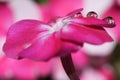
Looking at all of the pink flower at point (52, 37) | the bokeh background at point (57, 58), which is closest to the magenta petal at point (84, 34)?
the pink flower at point (52, 37)

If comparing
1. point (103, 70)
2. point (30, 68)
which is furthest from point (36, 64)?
point (103, 70)

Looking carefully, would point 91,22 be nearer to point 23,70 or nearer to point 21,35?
point 21,35

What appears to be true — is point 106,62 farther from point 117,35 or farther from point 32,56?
point 32,56

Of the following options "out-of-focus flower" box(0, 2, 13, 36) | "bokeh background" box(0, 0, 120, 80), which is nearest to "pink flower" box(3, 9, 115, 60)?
"bokeh background" box(0, 0, 120, 80)

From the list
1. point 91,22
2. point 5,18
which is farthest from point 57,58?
point 91,22

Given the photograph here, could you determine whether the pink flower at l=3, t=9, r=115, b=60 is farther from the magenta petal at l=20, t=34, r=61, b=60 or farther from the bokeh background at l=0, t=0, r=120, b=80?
the bokeh background at l=0, t=0, r=120, b=80

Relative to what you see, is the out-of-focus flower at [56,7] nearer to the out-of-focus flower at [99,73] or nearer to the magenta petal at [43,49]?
the out-of-focus flower at [99,73]
